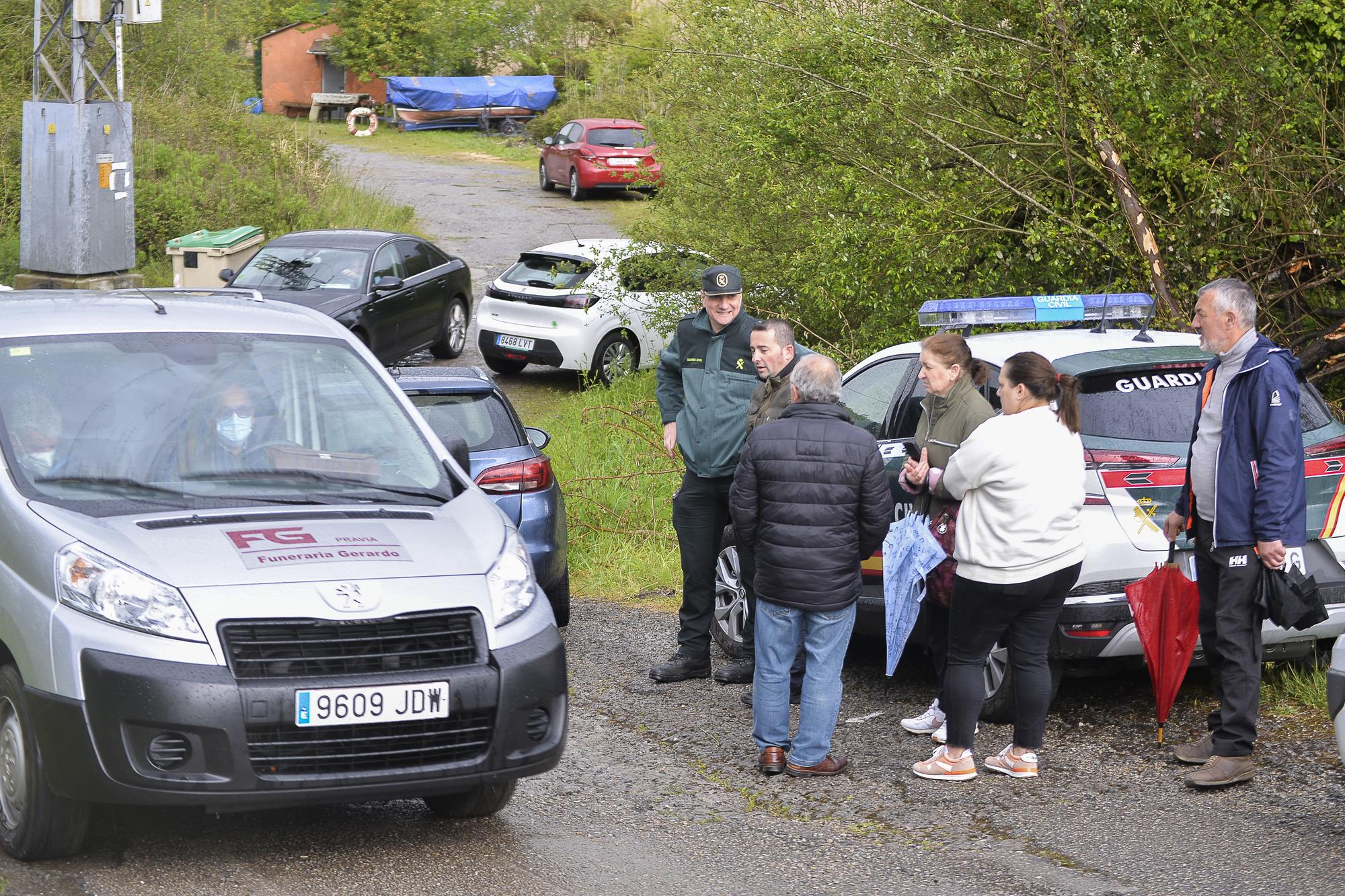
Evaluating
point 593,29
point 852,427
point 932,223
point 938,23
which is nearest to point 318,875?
point 852,427

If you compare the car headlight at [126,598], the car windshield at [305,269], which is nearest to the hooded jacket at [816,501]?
the car headlight at [126,598]

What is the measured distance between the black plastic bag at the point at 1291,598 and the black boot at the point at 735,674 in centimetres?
253

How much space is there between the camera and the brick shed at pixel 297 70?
5616cm

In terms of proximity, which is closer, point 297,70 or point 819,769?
point 819,769

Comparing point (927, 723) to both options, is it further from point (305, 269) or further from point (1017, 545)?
point (305, 269)

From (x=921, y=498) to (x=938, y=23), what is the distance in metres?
5.51

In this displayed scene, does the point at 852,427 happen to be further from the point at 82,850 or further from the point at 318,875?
the point at 82,850

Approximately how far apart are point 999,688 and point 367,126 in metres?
45.7

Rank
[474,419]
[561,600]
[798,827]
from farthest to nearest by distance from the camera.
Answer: [561,600] < [474,419] < [798,827]

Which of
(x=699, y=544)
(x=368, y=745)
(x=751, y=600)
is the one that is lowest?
(x=751, y=600)

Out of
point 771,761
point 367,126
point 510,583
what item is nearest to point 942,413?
point 771,761

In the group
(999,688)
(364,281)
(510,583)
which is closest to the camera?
(510,583)

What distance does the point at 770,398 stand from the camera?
659cm

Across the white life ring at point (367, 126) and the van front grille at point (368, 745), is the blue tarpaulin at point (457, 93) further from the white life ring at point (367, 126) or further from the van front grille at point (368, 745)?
the van front grille at point (368, 745)
